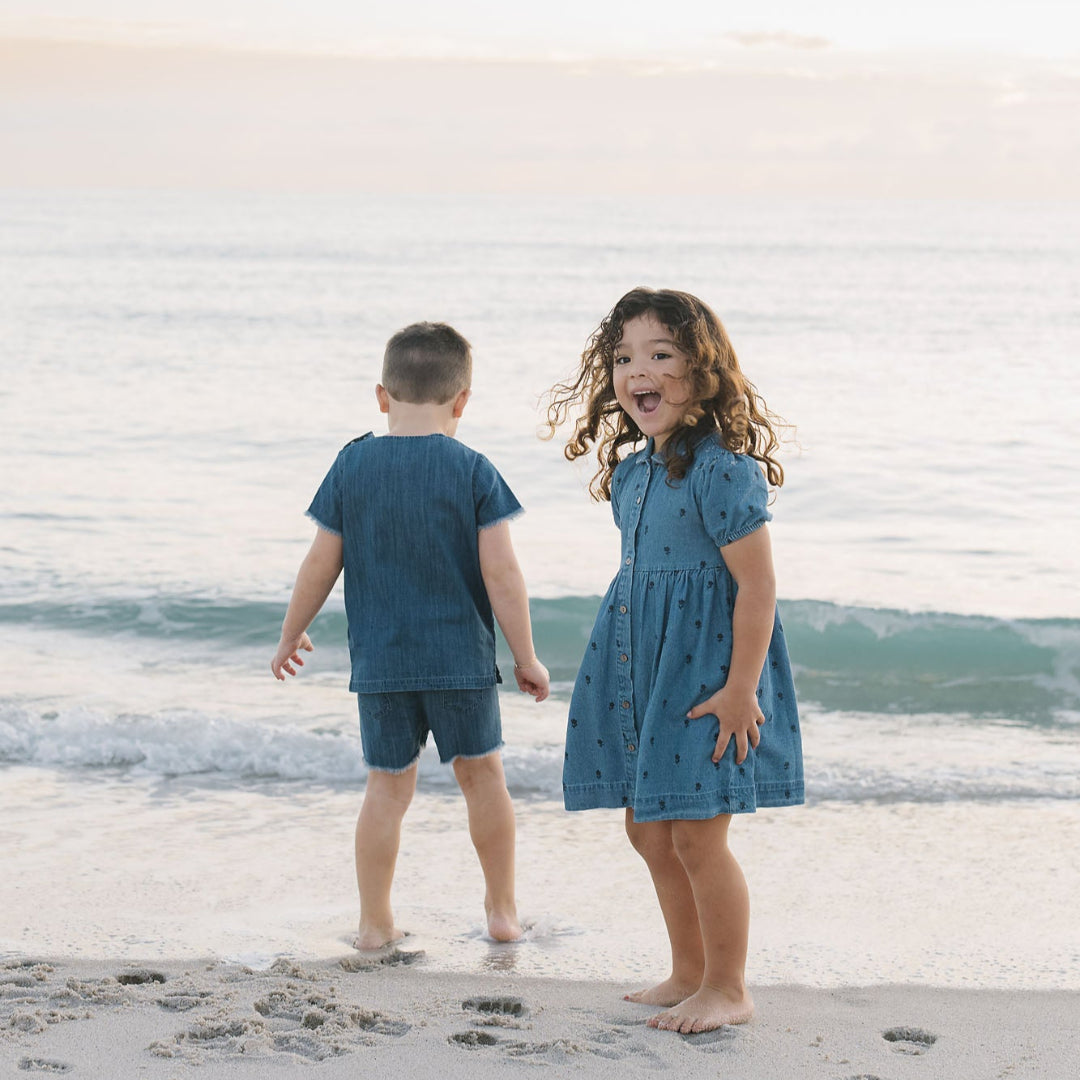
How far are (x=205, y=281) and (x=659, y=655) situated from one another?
108ft

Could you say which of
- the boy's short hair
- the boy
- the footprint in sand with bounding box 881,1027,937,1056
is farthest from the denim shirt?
the footprint in sand with bounding box 881,1027,937,1056

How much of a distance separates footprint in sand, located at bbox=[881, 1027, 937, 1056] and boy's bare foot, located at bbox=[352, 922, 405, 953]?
50.9 inches

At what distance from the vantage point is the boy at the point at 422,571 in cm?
320

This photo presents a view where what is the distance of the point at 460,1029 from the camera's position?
2762 mm

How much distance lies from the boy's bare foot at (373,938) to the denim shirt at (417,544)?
68 centimetres

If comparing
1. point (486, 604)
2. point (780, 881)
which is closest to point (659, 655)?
point (486, 604)

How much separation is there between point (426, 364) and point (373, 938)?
1.49 m

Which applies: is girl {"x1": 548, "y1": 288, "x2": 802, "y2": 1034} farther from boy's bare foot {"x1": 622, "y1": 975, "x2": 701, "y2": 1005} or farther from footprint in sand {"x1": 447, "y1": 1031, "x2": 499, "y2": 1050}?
footprint in sand {"x1": 447, "y1": 1031, "x2": 499, "y2": 1050}

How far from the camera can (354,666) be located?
10.9ft

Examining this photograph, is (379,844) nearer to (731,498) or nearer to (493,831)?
(493,831)

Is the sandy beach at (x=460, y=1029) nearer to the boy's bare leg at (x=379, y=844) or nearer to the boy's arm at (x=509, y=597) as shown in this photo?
the boy's bare leg at (x=379, y=844)

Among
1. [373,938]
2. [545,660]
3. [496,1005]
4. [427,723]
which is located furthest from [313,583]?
[545,660]

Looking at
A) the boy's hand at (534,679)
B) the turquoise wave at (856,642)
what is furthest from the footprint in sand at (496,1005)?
the turquoise wave at (856,642)

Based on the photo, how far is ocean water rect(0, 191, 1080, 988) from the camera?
145 inches
